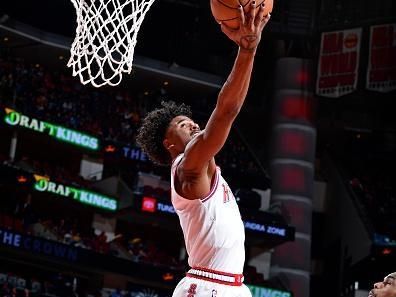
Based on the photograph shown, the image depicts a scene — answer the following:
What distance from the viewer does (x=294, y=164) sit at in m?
27.9

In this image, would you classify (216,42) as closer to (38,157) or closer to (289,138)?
(289,138)

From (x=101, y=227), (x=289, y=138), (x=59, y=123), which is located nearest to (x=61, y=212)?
(x=101, y=227)

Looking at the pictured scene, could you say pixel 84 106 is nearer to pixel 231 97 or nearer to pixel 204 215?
pixel 204 215

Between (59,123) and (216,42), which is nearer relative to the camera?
(59,123)

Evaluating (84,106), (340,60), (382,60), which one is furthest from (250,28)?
(340,60)

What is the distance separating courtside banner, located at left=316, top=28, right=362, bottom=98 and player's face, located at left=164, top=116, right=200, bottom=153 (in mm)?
22689

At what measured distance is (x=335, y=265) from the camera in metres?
29.9

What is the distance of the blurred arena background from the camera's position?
23.5m

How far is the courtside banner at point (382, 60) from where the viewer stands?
27.0 meters

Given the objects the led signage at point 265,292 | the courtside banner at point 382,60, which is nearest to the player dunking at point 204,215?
the led signage at point 265,292

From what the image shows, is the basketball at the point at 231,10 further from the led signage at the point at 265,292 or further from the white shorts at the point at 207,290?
the led signage at the point at 265,292

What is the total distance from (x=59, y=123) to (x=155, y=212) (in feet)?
12.1

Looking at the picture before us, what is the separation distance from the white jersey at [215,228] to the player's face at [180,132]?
17cm

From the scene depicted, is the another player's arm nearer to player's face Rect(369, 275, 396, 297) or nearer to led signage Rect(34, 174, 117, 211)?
player's face Rect(369, 275, 396, 297)
